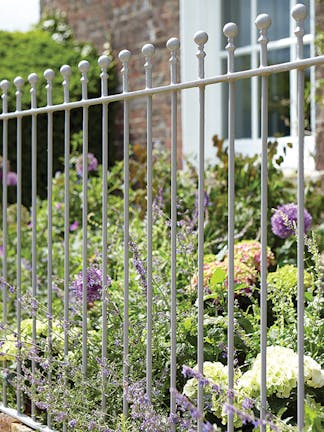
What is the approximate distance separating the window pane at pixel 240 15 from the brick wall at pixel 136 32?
16.6 inches

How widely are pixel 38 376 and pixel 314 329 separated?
101 centimetres

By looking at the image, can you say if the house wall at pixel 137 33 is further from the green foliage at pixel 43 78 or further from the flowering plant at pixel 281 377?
the flowering plant at pixel 281 377

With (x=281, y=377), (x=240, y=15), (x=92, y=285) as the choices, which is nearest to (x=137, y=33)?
(x=240, y=15)

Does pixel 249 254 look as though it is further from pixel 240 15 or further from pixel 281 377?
pixel 240 15

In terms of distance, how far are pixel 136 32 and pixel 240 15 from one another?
1.22m

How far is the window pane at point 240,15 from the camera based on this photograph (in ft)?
22.2

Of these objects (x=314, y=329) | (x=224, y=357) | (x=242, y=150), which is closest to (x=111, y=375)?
(x=224, y=357)

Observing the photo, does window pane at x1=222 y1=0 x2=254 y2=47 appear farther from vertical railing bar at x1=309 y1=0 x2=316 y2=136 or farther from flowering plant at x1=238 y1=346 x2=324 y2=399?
flowering plant at x1=238 y1=346 x2=324 y2=399

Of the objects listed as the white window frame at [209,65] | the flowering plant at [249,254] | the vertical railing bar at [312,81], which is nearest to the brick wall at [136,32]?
the white window frame at [209,65]

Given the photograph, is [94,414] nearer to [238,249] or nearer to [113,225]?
[238,249]

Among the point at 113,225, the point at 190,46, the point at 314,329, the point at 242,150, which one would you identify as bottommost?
the point at 314,329

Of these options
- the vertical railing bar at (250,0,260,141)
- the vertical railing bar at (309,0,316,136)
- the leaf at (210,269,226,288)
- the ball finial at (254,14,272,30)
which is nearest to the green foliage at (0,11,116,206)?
the vertical railing bar at (250,0,260,141)

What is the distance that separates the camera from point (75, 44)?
835 centimetres

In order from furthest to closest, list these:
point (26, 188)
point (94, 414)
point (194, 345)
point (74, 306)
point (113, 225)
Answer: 1. point (26, 188)
2. point (113, 225)
3. point (74, 306)
4. point (194, 345)
5. point (94, 414)
